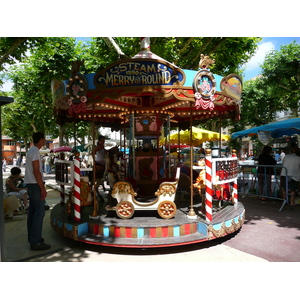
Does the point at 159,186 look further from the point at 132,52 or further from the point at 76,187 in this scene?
the point at 132,52

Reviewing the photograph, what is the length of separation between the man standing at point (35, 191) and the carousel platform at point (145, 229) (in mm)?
526

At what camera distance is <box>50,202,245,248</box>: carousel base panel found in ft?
13.9

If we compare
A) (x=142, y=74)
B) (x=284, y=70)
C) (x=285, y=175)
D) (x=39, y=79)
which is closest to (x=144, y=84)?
(x=142, y=74)

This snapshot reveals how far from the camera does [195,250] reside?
4.37 m

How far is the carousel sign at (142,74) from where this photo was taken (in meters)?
4.21

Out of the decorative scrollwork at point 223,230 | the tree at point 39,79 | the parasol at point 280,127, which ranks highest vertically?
the tree at point 39,79

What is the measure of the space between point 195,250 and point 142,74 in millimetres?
3289

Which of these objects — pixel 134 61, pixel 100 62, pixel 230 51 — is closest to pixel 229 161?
pixel 134 61

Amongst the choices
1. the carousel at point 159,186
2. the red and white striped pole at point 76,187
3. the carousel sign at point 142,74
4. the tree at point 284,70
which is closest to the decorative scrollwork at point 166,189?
the carousel at point 159,186

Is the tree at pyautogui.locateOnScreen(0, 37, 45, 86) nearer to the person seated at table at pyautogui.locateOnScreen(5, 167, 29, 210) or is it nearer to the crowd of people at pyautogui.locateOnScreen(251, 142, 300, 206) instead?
the person seated at table at pyautogui.locateOnScreen(5, 167, 29, 210)

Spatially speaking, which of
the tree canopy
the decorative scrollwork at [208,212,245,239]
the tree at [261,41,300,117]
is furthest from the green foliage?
the decorative scrollwork at [208,212,245,239]

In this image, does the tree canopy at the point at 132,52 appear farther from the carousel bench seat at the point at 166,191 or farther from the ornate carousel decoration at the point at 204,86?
the carousel bench seat at the point at 166,191

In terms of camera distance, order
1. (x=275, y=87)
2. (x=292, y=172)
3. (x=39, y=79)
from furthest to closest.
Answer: (x=275, y=87)
(x=39, y=79)
(x=292, y=172)

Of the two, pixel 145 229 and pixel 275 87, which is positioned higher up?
pixel 275 87
